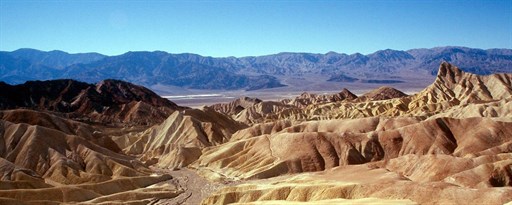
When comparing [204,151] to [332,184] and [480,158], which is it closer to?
[332,184]

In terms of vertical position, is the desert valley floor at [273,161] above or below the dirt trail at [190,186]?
above

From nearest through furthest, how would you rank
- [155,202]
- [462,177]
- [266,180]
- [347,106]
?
1. [462,177]
2. [155,202]
3. [266,180]
4. [347,106]

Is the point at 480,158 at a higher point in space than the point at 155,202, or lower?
higher

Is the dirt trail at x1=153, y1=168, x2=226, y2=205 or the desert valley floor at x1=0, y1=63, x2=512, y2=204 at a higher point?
the desert valley floor at x1=0, y1=63, x2=512, y2=204

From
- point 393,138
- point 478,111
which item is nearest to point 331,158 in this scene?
point 393,138

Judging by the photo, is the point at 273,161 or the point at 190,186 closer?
the point at 190,186

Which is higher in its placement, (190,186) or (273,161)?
(273,161)

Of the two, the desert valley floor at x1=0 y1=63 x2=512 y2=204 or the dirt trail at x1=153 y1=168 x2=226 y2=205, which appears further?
the dirt trail at x1=153 y1=168 x2=226 y2=205

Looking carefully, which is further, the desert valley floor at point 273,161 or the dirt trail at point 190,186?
the dirt trail at point 190,186
